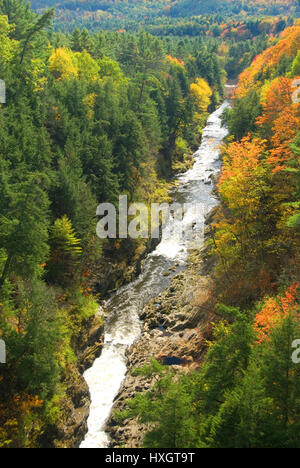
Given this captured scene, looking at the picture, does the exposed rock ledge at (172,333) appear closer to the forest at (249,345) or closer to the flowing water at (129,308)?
the flowing water at (129,308)

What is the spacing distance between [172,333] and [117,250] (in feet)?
39.8

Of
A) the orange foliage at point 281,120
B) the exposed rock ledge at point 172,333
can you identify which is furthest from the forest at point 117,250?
the exposed rock ledge at point 172,333

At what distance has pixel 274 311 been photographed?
2052cm

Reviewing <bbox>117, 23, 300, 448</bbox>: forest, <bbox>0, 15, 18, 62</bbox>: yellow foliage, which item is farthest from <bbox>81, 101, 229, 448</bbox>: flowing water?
<bbox>0, 15, 18, 62</bbox>: yellow foliage

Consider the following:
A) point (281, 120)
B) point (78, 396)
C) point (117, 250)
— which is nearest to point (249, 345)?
point (78, 396)

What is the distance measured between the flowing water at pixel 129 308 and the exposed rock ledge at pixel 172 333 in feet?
2.76

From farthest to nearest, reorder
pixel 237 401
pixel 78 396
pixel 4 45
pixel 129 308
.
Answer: pixel 4 45 < pixel 129 308 < pixel 78 396 < pixel 237 401

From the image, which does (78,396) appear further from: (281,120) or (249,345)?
(281,120)

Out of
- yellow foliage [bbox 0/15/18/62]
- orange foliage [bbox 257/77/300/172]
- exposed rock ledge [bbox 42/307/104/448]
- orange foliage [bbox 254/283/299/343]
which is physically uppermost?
yellow foliage [bbox 0/15/18/62]

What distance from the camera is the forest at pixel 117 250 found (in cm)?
1430

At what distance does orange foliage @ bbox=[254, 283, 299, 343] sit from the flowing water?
43.2ft

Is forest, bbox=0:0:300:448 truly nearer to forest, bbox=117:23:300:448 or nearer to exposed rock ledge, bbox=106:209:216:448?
forest, bbox=117:23:300:448

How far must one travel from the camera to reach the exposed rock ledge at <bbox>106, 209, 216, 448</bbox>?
24.5 meters
